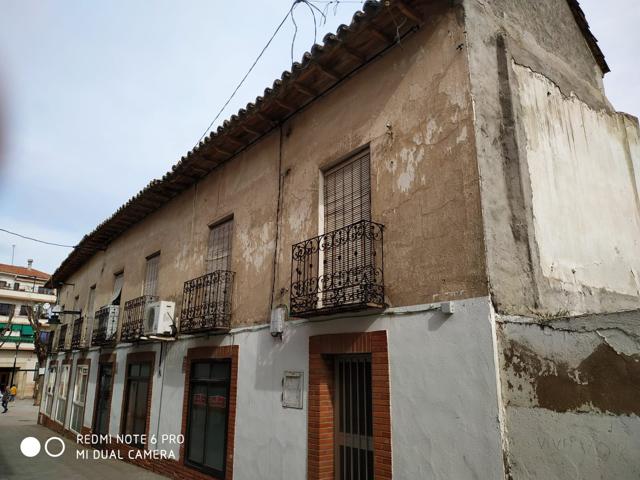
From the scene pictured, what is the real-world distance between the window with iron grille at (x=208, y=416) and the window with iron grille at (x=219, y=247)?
1.76 m

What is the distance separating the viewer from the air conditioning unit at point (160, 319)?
9508mm

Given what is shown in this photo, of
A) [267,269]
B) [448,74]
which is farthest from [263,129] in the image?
[448,74]

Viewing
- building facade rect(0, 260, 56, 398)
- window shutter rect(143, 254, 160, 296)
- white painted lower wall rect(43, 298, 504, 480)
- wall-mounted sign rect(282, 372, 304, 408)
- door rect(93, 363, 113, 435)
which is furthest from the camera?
building facade rect(0, 260, 56, 398)

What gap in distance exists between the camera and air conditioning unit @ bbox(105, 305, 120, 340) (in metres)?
12.6

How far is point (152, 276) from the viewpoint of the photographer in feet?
38.3

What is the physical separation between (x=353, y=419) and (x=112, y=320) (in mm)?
9114

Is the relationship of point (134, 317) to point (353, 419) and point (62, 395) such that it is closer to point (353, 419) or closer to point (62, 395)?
point (353, 419)

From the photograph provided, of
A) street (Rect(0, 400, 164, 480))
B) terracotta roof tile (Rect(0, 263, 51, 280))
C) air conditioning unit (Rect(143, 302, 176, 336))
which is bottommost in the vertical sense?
street (Rect(0, 400, 164, 480))

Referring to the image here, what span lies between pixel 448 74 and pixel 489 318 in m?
2.72

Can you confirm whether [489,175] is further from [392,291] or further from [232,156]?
[232,156]

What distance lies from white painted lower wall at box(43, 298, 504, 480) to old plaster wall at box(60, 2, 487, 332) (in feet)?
1.16

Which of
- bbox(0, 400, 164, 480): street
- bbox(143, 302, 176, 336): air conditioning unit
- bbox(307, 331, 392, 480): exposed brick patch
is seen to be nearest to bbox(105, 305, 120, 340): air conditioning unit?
bbox(0, 400, 164, 480): street

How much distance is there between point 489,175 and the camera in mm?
4801

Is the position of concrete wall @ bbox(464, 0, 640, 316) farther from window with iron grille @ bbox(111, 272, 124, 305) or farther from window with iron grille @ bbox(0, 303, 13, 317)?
window with iron grille @ bbox(0, 303, 13, 317)
